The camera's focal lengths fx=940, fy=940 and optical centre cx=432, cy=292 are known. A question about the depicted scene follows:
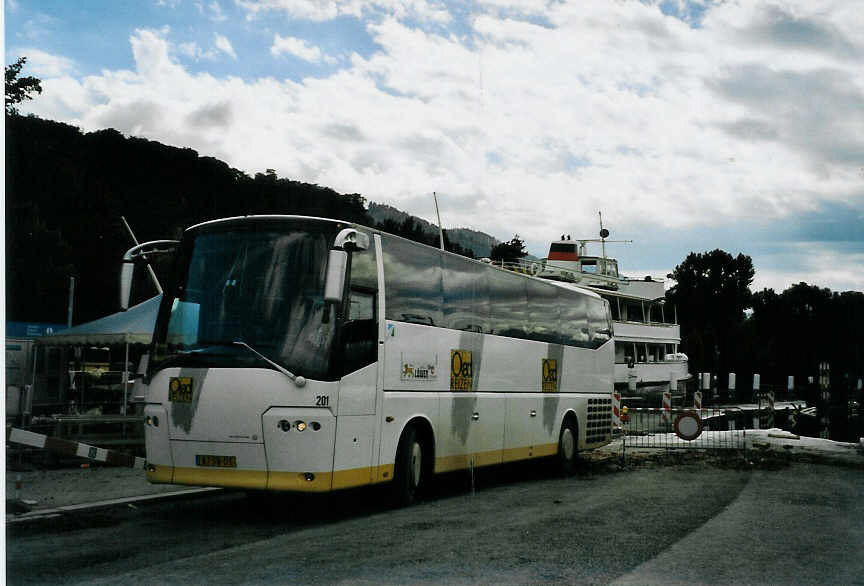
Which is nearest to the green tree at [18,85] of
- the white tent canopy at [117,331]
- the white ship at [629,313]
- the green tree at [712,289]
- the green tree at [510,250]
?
the white tent canopy at [117,331]

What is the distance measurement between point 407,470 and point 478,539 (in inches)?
123

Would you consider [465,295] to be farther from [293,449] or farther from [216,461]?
[216,461]

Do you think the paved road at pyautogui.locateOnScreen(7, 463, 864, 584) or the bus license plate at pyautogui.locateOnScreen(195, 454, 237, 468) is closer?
the paved road at pyautogui.locateOnScreen(7, 463, 864, 584)

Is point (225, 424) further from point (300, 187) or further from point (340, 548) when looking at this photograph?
point (300, 187)

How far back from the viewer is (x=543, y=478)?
1633cm

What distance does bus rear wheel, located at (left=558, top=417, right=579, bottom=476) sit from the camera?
16.9 m

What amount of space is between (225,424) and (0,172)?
534 cm

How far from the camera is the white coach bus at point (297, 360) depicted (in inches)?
384

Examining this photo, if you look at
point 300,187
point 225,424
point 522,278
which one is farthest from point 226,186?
point 225,424

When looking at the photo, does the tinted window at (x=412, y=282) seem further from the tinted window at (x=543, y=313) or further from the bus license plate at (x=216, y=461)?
the tinted window at (x=543, y=313)

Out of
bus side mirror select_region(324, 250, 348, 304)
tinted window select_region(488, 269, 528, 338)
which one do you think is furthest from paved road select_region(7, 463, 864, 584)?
tinted window select_region(488, 269, 528, 338)

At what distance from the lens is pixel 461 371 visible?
13.3 meters

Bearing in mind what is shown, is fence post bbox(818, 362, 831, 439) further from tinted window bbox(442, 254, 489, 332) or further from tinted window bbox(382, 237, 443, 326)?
tinted window bbox(382, 237, 443, 326)

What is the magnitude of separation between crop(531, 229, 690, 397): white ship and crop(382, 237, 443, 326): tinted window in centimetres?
3330
